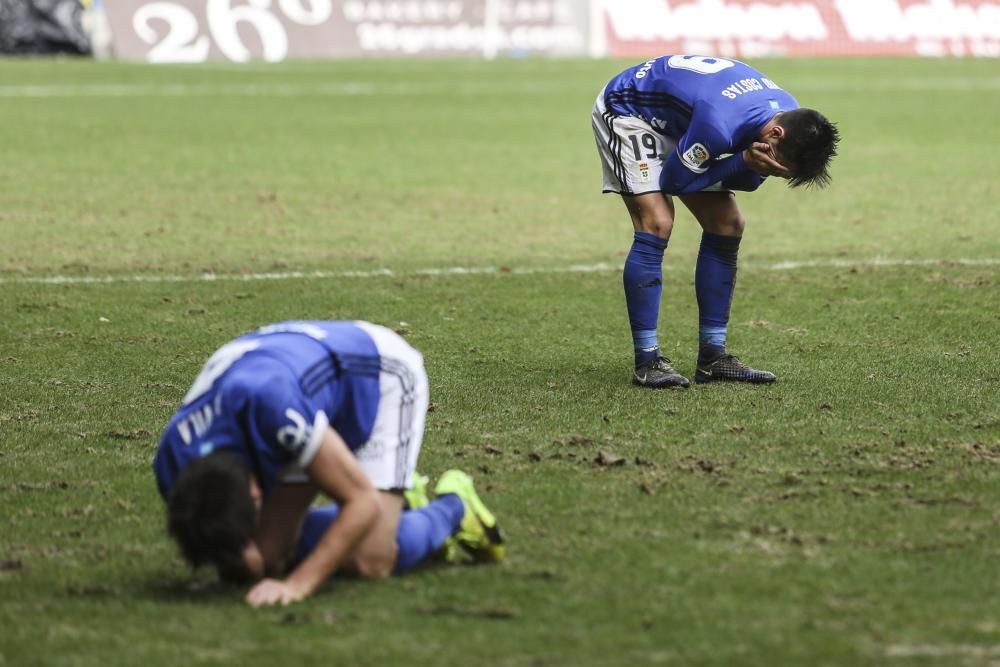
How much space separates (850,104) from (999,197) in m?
7.88

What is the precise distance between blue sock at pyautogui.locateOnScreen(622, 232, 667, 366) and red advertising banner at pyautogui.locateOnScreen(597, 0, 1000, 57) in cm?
2217

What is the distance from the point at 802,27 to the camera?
30.4 meters

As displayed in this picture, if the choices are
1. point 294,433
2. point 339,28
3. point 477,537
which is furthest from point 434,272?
point 339,28

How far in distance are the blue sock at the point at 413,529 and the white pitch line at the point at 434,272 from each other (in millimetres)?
5532

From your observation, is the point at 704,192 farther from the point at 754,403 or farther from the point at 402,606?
the point at 402,606

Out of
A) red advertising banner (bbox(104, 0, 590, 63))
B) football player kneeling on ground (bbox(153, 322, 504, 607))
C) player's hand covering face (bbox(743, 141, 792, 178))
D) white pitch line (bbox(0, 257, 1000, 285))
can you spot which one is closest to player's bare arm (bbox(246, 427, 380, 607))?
football player kneeling on ground (bbox(153, 322, 504, 607))

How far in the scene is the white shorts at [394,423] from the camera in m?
4.70

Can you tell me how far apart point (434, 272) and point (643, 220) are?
3362mm

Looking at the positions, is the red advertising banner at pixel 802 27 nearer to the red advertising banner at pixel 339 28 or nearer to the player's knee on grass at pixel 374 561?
the red advertising banner at pixel 339 28

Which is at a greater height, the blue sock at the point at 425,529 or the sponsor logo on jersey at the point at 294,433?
the sponsor logo on jersey at the point at 294,433

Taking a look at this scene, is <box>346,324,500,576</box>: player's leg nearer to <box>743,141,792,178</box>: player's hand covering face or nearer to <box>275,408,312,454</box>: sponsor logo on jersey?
<box>275,408,312,454</box>: sponsor logo on jersey

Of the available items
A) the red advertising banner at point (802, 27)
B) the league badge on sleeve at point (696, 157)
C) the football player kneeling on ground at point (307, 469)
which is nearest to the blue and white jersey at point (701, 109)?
the league badge on sleeve at point (696, 157)

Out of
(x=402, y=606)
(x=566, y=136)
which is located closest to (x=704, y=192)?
(x=402, y=606)

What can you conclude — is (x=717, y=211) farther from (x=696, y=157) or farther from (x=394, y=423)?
(x=394, y=423)
